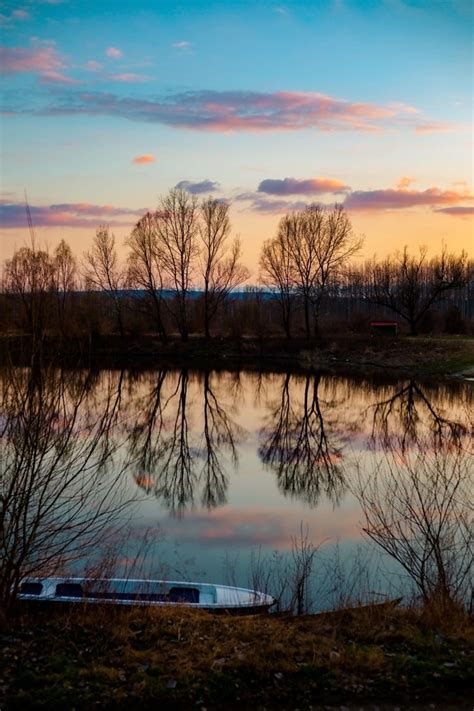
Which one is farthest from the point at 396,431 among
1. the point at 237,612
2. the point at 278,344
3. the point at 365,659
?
the point at 278,344

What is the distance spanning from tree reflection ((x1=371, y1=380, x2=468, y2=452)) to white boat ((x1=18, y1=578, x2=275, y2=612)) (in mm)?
8138

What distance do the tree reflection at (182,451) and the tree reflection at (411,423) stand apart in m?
4.91

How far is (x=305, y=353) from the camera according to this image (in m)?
49.8

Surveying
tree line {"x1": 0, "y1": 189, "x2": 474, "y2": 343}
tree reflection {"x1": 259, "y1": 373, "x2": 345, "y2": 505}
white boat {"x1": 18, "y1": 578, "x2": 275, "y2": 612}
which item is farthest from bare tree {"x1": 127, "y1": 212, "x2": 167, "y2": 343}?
white boat {"x1": 18, "y1": 578, "x2": 275, "y2": 612}

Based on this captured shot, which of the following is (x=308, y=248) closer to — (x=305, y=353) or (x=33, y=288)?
(x=305, y=353)

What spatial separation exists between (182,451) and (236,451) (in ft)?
5.52

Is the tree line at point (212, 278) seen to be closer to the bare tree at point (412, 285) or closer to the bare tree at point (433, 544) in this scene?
the bare tree at point (412, 285)

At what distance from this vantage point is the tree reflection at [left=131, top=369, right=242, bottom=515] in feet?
47.4

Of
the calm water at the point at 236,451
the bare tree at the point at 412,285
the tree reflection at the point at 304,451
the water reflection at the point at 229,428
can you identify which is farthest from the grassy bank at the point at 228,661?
the bare tree at the point at 412,285

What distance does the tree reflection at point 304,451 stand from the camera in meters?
14.7

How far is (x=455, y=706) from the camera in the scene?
511cm

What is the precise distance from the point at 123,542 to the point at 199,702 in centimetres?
563

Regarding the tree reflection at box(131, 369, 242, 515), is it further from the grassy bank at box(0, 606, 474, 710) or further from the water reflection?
the grassy bank at box(0, 606, 474, 710)

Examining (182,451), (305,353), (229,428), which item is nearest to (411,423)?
(229,428)
